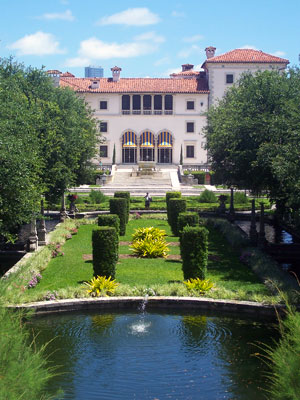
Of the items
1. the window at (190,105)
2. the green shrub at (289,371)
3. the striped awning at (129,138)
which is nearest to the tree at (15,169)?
the green shrub at (289,371)

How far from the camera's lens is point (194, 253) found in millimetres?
15719

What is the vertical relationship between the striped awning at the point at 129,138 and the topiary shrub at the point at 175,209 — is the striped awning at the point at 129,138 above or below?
above

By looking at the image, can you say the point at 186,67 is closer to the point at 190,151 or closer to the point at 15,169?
the point at 190,151

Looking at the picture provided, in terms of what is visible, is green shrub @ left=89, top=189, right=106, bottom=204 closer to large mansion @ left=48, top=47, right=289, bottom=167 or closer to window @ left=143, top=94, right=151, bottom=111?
large mansion @ left=48, top=47, right=289, bottom=167

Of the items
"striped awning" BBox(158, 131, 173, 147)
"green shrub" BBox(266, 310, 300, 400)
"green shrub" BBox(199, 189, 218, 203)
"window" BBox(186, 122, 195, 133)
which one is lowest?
"green shrub" BBox(199, 189, 218, 203)

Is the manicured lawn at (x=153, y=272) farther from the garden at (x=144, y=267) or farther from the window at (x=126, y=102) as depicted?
the window at (x=126, y=102)

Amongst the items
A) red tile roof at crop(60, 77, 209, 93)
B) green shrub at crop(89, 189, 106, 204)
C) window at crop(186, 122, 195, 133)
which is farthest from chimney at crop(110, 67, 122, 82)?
green shrub at crop(89, 189, 106, 204)

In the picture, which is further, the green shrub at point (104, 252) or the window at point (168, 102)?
the window at point (168, 102)

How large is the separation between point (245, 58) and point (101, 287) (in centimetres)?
5063

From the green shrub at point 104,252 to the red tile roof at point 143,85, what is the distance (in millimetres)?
46419

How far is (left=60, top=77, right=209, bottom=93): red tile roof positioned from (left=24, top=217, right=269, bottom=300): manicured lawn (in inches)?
1595

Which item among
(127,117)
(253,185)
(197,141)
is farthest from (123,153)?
(253,185)

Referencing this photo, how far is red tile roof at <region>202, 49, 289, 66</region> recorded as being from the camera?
197 feet

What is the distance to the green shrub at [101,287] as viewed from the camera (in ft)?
47.5
